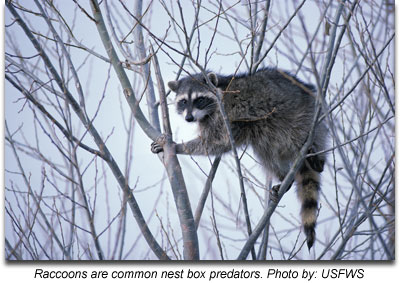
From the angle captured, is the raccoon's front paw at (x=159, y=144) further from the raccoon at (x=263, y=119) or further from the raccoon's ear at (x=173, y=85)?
the raccoon's ear at (x=173, y=85)

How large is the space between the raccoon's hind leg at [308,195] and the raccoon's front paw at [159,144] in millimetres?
1197

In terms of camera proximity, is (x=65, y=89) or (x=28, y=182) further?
(x=28, y=182)

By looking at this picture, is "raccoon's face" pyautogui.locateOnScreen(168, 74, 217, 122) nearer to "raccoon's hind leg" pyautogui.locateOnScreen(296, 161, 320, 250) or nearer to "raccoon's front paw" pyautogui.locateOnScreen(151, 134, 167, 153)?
"raccoon's front paw" pyautogui.locateOnScreen(151, 134, 167, 153)

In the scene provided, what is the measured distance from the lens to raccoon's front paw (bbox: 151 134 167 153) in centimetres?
331

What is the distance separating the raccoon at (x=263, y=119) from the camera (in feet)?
12.9

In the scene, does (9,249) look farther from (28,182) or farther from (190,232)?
(190,232)

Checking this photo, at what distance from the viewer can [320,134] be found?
3.94 m

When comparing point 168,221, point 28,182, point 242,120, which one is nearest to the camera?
point 28,182

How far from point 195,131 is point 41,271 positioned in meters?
1.91

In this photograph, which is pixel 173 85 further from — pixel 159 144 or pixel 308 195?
pixel 308 195

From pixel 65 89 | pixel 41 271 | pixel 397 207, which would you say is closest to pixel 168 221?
pixel 41 271

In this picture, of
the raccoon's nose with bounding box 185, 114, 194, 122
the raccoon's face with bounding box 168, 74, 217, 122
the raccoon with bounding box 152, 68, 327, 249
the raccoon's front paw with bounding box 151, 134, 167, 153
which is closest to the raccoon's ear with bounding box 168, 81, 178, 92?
the raccoon's face with bounding box 168, 74, 217, 122

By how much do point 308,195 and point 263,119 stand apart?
75 cm

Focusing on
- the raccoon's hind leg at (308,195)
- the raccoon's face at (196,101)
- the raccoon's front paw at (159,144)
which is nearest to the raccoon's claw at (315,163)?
the raccoon's hind leg at (308,195)
